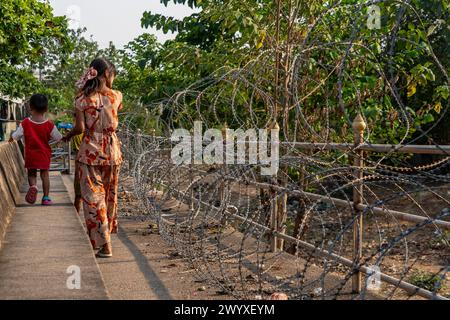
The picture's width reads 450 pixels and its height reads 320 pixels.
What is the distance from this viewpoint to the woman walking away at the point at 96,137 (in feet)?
17.3

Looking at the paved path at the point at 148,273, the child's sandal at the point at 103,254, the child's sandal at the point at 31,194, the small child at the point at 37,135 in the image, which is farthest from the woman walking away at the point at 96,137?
the child's sandal at the point at 31,194

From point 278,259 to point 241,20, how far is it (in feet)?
8.36

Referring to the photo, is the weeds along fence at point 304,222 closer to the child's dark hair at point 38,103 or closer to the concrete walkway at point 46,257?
the concrete walkway at point 46,257

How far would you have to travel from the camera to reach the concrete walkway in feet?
11.6

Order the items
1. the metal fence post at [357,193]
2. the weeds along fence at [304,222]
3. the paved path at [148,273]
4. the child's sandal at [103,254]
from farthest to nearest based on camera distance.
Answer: the child's sandal at [103,254]
the paved path at [148,273]
the metal fence post at [357,193]
the weeds along fence at [304,222]

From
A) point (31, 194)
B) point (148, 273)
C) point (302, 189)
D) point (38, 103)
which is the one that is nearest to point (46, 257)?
point (148, 273)

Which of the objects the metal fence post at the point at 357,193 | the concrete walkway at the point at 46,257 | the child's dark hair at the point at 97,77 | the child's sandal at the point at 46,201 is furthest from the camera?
the child's sandal at the point at 46,201

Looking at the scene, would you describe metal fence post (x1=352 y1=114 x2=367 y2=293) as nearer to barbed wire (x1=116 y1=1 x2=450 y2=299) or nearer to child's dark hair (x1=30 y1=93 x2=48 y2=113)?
barbed wire (x1=116 y1=1 x2=450 y2=299)

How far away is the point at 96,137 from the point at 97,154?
5.3 inches

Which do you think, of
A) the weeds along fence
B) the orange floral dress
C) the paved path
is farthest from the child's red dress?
the orange floral dress

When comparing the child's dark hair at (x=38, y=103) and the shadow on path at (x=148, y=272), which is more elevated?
the child's dark hair at (x=38, y=103)

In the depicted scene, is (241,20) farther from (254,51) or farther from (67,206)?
(67,206)

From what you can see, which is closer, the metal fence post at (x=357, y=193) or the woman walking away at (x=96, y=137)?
the metal fence post at (x=357, y=193)

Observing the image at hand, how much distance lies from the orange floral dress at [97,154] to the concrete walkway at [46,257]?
6.6 inches
